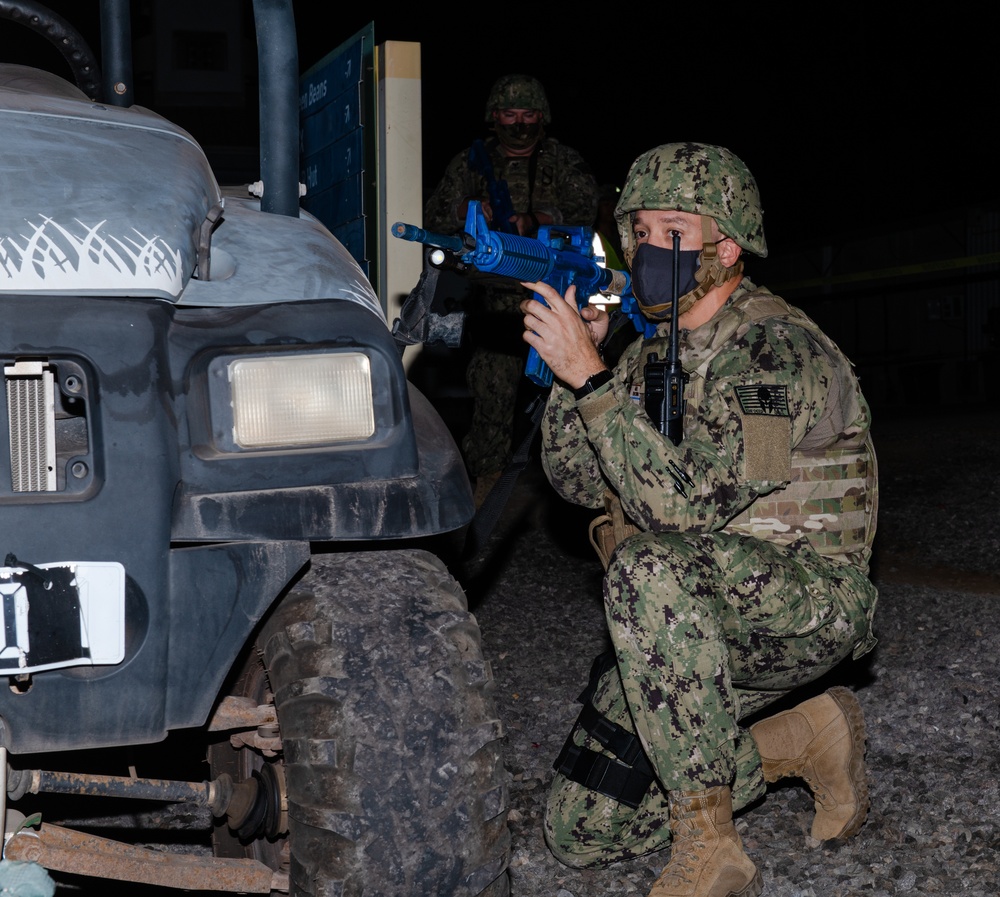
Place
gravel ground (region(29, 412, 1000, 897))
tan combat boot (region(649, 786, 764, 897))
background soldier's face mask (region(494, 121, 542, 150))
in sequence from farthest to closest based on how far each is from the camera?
background soldier's face mask (region(494, 121, 542, 150)) → gravel ground (region(29, 412, 1000, 897)) → tan combat boot (region(649, 786, 764, 897))

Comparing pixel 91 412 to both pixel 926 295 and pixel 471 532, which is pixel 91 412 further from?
pixel 926 295

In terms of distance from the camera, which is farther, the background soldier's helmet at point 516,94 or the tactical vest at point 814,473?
the background soldier's helmet at point 516,94

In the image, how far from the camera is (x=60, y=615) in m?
1.63

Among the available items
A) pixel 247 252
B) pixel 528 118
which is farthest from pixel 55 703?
pixel 528 118

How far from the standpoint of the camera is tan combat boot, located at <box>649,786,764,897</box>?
2.61m

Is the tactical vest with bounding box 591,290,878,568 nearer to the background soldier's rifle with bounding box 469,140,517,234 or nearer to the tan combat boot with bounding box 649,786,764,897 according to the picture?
the tan combat boot with bounding box 649,786,764,897

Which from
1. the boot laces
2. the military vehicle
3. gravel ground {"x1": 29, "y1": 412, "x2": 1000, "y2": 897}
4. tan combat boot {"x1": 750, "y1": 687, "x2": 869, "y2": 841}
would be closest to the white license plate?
the military vehicle

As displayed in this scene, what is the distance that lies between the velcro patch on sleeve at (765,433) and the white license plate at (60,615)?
1.47 m

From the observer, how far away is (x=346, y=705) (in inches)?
71.7

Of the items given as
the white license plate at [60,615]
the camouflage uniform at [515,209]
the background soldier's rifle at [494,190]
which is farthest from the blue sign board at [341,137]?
the white license plate at [60,615]

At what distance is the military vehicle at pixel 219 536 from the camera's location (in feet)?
5.39

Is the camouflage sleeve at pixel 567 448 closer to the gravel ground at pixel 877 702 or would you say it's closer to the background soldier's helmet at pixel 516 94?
the gravel ground at pixel 877 702

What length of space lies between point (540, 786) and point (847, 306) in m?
19.2

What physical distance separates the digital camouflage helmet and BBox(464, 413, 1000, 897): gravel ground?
131 cm
